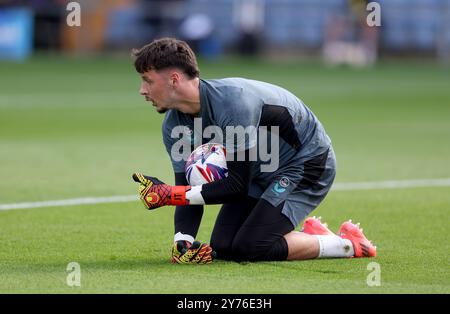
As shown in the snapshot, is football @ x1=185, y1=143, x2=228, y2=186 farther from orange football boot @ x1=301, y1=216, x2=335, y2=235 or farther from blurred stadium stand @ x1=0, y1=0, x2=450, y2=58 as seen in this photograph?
blurred stadium stand @ x1=0, y1=0, x2=450, y2=58

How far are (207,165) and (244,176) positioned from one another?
363 mm

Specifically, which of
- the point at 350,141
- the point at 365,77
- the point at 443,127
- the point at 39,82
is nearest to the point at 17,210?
the point at 350,141

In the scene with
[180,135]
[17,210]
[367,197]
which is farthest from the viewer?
[367,197]

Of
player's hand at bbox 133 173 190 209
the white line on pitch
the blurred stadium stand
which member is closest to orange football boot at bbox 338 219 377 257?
player's hand at bbox 133 173 190 209

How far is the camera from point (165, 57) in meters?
8.17

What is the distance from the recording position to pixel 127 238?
9.80m

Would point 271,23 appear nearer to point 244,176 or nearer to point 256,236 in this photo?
point 256,236

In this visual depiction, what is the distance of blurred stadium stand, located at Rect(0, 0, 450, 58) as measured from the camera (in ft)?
122

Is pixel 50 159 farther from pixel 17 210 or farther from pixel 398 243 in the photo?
pixel 398 243

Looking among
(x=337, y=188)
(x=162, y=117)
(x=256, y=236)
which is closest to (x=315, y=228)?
(x=256, y=236)

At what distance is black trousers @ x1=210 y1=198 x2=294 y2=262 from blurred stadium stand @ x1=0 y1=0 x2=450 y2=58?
28.1 meters

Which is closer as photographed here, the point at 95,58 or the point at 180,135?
the point at 180,135
